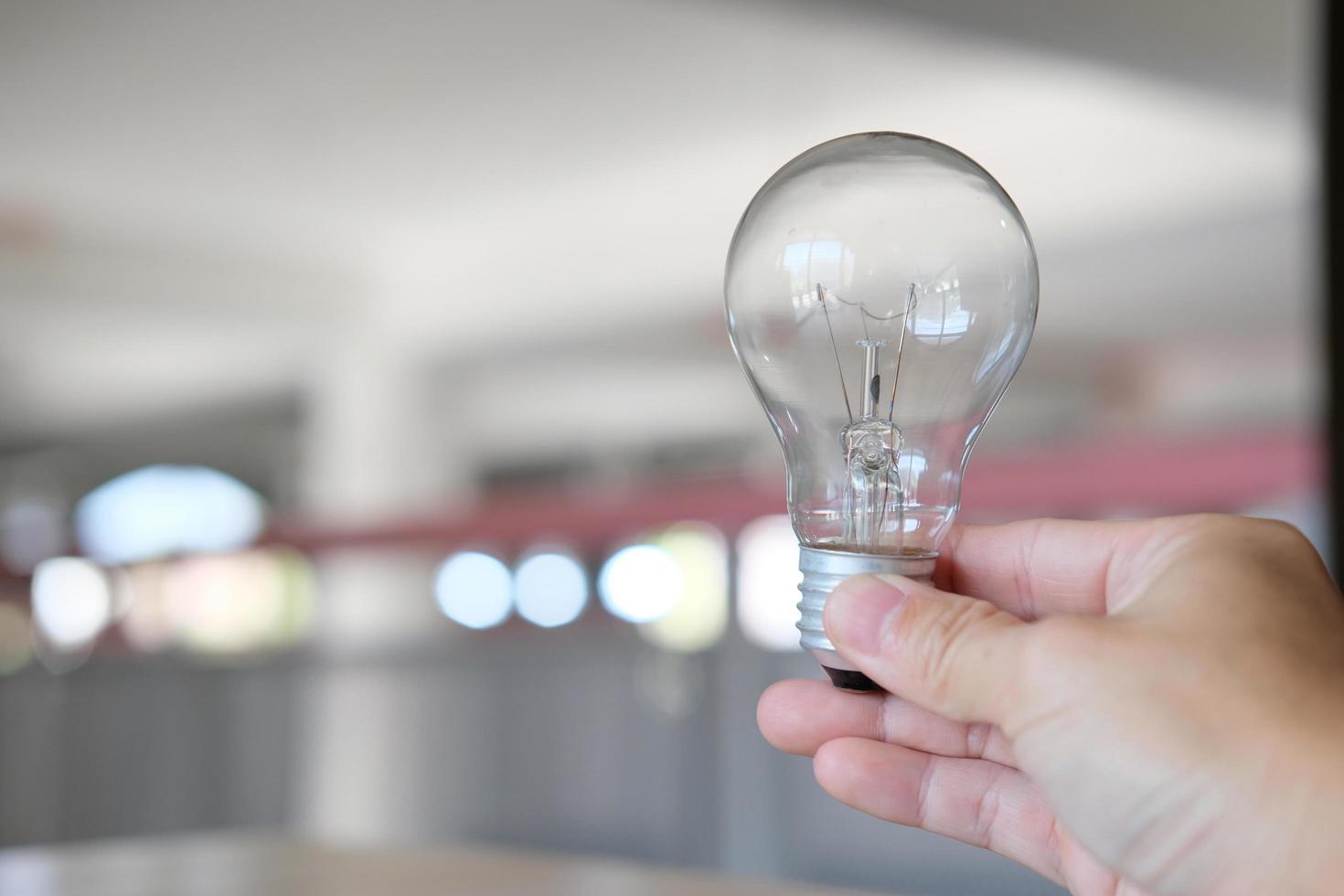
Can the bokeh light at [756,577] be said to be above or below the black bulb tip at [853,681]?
below

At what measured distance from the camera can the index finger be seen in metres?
0.57

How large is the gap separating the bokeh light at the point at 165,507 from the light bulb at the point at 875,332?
1071cm

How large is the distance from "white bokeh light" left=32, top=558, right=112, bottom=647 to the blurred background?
0.11 feet

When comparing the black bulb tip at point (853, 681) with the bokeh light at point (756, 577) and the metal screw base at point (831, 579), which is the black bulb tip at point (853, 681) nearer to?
the metal screw base at point (831, 579)

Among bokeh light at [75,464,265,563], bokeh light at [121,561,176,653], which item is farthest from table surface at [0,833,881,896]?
bokeh light at [75,464,265,563]

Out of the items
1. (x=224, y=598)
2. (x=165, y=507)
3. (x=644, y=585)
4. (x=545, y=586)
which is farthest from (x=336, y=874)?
(x=165, y=507)

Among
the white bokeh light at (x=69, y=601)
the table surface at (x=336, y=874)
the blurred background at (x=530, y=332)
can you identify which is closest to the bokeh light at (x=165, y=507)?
the blurred background at (x=530, y=332)

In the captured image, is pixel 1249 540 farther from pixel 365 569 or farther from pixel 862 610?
pixel 365 569

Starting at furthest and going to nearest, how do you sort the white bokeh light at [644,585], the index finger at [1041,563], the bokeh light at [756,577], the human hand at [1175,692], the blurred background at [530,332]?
the white bokeh light at [644,585], the blurred background at [530,332], the bokeh light at [756,577], the index finger at [1041,563], the human hand at [1175,692]

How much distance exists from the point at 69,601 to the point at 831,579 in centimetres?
394

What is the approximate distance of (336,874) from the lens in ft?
2.73

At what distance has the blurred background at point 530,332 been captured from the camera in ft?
6.31

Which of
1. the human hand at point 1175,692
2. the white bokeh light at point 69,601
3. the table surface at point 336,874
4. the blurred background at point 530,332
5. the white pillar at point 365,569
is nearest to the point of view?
the human hand at point 1175,692

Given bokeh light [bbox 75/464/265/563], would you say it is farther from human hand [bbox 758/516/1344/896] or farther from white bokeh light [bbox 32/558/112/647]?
human hand [bbox 758/516/1344/896]
